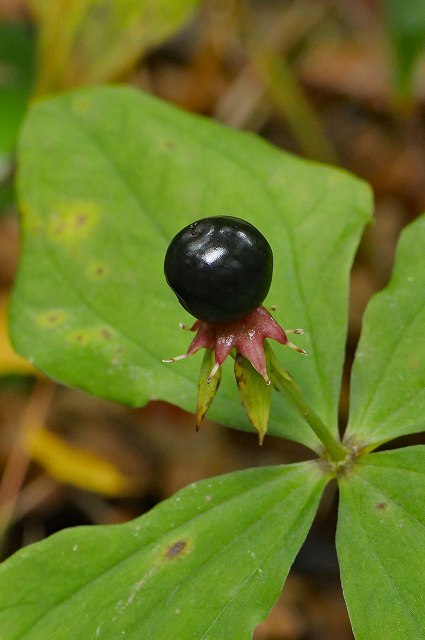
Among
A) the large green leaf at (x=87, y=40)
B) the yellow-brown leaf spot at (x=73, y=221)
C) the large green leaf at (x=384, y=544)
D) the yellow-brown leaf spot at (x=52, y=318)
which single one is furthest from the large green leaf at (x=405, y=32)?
the large green leaf at (x=384, y=544)

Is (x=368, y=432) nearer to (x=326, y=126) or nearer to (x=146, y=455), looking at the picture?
(x=146, y=455)

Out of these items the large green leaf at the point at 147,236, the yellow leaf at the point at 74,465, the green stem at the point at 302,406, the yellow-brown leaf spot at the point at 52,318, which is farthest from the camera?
the yellow leaf at the point at 74,465

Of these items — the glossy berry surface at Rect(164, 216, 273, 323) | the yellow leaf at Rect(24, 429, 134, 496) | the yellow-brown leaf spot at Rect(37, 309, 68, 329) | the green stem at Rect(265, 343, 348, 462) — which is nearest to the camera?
the glossy berry surface at Rect(164, 216, 273, 323)

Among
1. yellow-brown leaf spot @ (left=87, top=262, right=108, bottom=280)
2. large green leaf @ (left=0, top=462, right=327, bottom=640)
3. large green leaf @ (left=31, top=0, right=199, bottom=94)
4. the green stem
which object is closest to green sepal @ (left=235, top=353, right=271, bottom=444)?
the green stem

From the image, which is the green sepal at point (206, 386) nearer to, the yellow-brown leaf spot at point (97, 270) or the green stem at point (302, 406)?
the green stem at point (302, 406)

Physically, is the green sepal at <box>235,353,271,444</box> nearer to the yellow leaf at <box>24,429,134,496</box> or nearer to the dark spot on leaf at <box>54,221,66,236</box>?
the dark spot on leaf at <box>54,221,66,236</box>

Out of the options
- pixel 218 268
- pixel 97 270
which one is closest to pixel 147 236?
pixel 97 270

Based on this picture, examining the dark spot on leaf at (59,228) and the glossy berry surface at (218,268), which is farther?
the dark spot on leaf at (59,228)
